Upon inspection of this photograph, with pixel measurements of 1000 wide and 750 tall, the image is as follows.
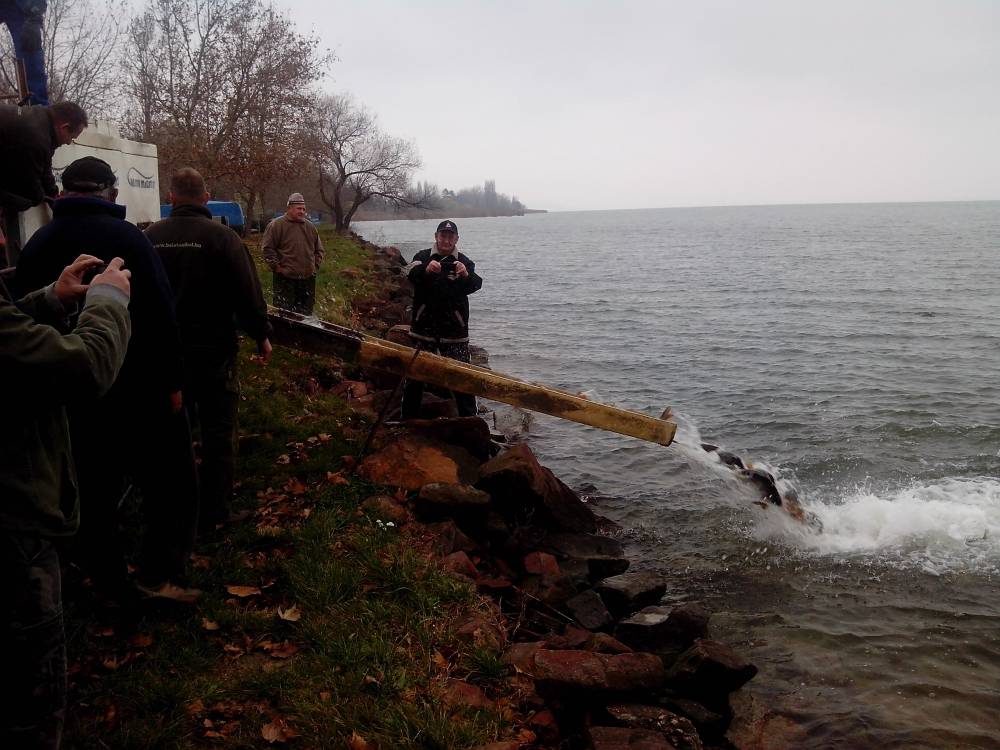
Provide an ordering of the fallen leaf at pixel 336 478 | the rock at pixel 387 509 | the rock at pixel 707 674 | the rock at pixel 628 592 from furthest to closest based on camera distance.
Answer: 1. the fallen leaf at pixel 336 478
2. the rock at pixel 628 592
3. the rock at pixel 387 509
4. the rock at pixel 707 674

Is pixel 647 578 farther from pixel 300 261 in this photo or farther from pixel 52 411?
pixel 300 261

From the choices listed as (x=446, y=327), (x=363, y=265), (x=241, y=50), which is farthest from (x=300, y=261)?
(x=241, y=50)

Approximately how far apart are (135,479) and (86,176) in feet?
5.61

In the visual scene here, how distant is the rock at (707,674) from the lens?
4.81m

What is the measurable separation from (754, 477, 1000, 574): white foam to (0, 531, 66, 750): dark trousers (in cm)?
724

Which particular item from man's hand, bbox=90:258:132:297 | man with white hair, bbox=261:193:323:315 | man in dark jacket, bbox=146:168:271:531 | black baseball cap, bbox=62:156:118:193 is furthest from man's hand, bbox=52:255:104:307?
man with white hair, bbox=261:193:323:315

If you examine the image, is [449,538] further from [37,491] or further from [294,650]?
[37,491]

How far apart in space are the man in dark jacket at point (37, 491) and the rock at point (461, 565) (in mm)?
2887

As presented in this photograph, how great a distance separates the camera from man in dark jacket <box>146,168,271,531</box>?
4984 millimetres

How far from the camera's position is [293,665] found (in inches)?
160

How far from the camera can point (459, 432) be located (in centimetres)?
790

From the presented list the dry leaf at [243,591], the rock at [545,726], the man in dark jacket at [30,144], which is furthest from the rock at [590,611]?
the man in dark jacket at [30,144]

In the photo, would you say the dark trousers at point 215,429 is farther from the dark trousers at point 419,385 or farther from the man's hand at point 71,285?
the dark trousers at point 419,385

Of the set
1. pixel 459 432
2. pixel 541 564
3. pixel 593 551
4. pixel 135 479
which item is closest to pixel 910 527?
pixel 593 551
